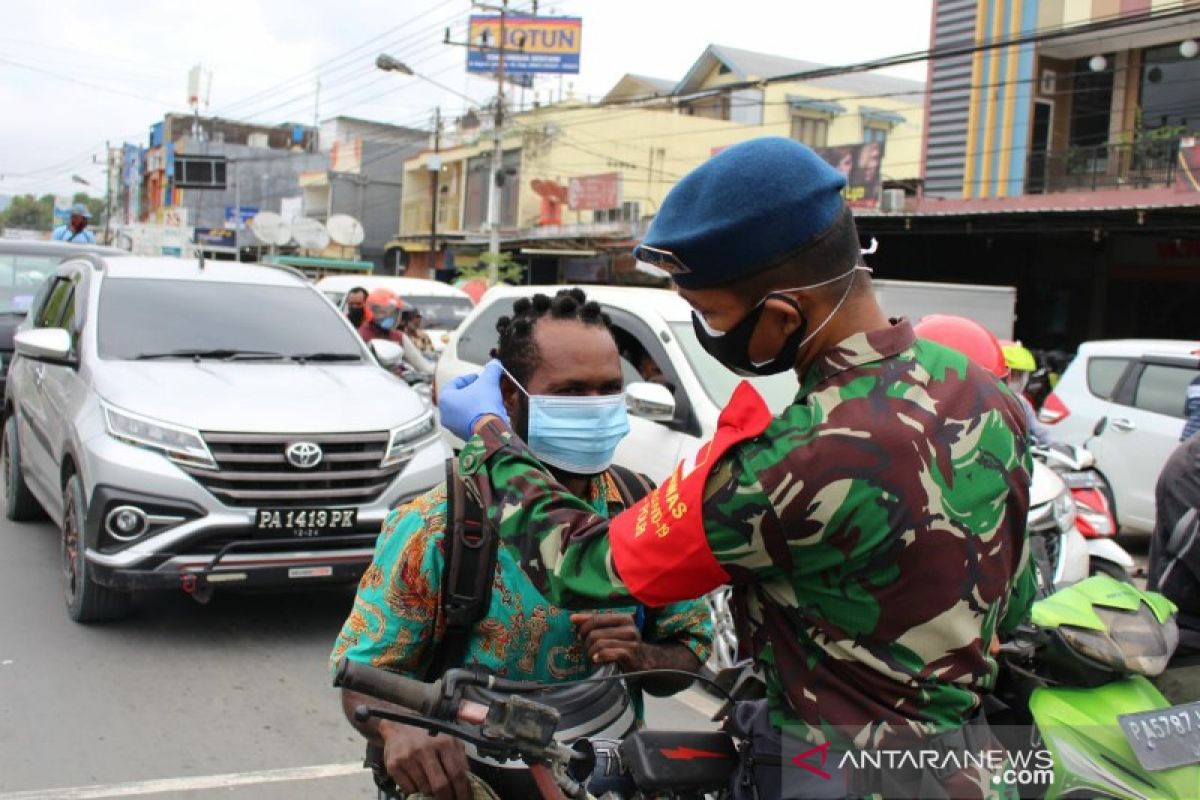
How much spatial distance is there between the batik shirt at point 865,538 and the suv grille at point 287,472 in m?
4.04

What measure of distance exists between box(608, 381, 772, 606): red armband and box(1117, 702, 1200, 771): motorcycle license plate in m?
1.39

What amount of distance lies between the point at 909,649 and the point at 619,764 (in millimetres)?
702

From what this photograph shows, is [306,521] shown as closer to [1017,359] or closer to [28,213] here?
[1017,359]

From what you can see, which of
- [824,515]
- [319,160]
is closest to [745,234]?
[824,515]

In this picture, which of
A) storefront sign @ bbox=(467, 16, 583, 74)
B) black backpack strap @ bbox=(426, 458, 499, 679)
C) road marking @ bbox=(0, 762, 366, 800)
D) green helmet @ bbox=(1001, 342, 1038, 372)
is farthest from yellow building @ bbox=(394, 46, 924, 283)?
black backpack strap @ bbox=(426, 458, 499, 679)

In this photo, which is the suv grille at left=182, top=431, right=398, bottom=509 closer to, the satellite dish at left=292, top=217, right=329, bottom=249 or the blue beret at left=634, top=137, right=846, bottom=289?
the blue beret at left=634, top=137, right=846, bottom=289

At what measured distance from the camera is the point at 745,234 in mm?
1526

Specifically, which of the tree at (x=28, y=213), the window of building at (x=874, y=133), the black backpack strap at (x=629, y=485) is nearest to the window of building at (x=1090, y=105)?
the black backpack strap at (x=629, y=485)

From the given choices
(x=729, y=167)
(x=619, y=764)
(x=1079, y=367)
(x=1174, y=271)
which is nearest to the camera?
(x=729, y=167)

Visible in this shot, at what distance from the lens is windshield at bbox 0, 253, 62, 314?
34.4 ft

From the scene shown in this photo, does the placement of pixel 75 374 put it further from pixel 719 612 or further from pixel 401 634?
Result: pixel 401 634

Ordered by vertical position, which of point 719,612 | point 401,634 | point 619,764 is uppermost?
point 401,634

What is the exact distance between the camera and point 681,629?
7.93 feet

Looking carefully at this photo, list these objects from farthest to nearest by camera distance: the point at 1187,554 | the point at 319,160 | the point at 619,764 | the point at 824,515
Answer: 1. the point at 319,160
2. the point at 1187,554
3. the point at 619,764
4. the point at 824,515
